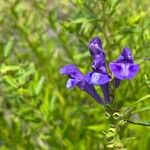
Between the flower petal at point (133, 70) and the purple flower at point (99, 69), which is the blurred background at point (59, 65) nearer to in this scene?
the purple flower at point (99, 69)

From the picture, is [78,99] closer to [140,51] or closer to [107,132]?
[140,51]

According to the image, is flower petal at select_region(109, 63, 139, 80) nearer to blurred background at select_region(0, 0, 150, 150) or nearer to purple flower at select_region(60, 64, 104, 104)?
purple flower at select_region(60, 64, 104, 104)

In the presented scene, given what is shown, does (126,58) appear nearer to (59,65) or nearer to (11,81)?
(11,81)

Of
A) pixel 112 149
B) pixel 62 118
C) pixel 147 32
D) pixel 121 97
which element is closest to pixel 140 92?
pixel 121 97

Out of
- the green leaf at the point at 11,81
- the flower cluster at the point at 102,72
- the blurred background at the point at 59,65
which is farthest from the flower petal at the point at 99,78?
the green leaf at the point at 11,81

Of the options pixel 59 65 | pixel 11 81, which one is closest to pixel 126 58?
pixel 11 81

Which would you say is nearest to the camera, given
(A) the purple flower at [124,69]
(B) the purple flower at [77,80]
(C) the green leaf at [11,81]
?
(A) the purple flower at [124,69]

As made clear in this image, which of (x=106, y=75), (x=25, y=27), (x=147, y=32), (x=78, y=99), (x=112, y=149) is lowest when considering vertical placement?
(x=112, y=149)

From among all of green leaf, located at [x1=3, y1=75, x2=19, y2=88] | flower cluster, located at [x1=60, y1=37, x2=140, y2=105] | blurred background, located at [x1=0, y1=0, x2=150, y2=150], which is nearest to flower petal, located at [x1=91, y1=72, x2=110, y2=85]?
flower cluster, located at [x1=60, y1=37, x2=140, y2=105]
